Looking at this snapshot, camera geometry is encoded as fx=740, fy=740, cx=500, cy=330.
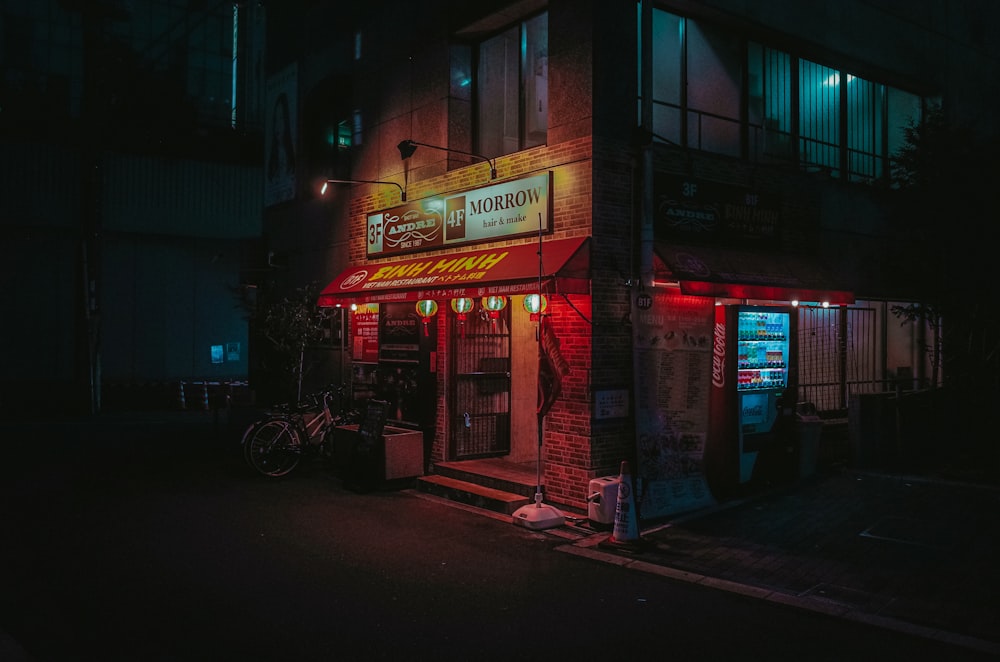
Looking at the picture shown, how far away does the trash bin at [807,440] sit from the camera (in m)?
11.1

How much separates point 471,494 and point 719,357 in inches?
153

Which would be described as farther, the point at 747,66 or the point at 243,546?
the point at 747,66

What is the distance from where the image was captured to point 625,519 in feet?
26.3

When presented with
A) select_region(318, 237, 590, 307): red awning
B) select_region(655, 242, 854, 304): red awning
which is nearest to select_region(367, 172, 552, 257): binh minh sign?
select_region(318, 237, 590, 307): red awning

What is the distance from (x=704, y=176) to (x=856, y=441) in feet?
16.1

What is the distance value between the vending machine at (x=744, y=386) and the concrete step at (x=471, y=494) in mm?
2830

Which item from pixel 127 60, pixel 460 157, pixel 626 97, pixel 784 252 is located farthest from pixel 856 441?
pixel 127 60

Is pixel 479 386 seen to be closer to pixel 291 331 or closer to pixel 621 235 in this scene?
pixel 621 235

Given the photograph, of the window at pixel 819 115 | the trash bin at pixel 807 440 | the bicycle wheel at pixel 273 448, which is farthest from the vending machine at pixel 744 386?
the bicycle wheel at pixel 273 448

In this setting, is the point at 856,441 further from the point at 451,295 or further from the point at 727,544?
the point at 451,295

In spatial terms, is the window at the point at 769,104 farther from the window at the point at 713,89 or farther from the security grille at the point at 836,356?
the security grille at the point at 836,356

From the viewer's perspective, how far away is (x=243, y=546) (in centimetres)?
807

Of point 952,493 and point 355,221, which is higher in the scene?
point 355,221

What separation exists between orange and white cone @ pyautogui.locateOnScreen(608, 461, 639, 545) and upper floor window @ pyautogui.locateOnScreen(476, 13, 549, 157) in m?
5.79
